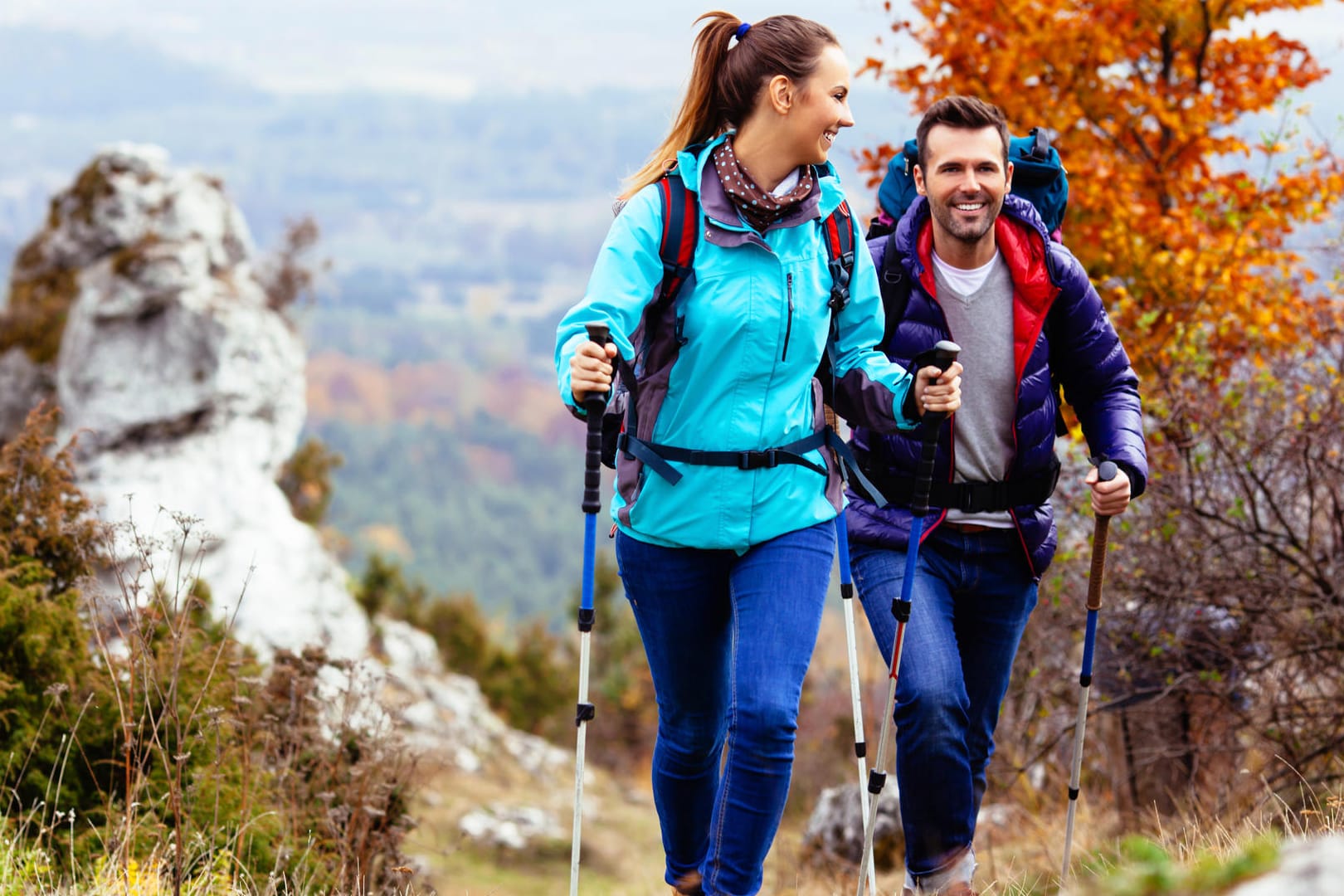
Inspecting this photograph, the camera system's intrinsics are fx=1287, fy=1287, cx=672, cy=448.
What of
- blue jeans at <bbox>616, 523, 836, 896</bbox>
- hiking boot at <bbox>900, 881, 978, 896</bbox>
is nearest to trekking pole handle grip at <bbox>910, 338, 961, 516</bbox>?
blue jeans at <bbox>616, 523, 836, 896</bbox>

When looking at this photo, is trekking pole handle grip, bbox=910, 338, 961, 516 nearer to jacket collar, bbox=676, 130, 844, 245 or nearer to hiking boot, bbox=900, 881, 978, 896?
jacket collar, bbox=676, 130, 844, 245

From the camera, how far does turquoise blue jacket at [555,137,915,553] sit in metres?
3.35

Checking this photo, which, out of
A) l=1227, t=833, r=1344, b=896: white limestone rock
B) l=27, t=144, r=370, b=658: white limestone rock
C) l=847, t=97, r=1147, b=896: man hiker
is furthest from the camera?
l=27, t=144, r=370, b=658: white limestone rock

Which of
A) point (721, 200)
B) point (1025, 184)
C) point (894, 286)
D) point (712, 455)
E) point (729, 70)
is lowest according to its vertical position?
point (712, 455)

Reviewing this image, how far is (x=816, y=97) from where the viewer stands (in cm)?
347

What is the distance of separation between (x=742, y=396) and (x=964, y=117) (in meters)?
1.12

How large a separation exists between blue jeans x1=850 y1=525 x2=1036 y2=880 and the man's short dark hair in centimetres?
117

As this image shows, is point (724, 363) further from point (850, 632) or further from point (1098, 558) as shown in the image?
point (1098, 558)

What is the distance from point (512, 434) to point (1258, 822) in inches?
6000

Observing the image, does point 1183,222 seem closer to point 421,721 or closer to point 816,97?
point 816,97

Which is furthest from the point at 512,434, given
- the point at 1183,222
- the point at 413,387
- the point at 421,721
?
the point at 1183,222

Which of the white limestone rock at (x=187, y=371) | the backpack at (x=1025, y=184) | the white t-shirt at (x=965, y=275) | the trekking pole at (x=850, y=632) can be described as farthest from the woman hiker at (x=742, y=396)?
the white limestone rock at (x=187, y=371)

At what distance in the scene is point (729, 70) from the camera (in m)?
3.61

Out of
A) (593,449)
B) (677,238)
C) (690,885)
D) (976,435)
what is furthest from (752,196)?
(690,885)
